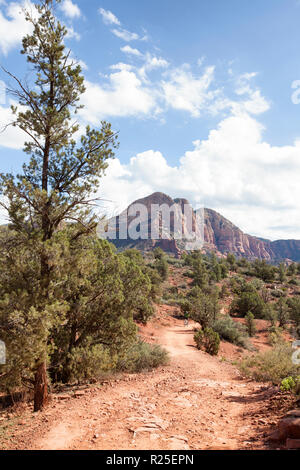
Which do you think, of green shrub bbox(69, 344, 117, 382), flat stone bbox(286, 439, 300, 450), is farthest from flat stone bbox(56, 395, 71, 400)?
flat stone bbox(286, 439, 300, 450)

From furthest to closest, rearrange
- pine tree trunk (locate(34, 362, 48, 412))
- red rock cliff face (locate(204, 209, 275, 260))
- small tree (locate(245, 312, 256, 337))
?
red rock cliff face (locate(204, 209, 275, 260))
small tree (locate(245, 312, 256, 337))
pine tree trunk (locate(34, 362, 48, 412))

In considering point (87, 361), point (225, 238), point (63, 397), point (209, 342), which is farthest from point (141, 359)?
point (225, 238)

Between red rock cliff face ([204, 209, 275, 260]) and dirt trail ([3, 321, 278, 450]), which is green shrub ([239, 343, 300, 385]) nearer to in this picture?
dirt trail ([3, 321, 278, 450])

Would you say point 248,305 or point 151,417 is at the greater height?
point 151,417

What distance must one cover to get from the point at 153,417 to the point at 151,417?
5 cm

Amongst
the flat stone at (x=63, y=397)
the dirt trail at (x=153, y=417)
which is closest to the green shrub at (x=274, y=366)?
the dirt trail at (x=153, y=417)

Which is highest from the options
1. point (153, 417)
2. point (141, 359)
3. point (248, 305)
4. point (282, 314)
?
point (153, 417)

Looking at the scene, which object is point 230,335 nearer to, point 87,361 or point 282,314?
point 282,314

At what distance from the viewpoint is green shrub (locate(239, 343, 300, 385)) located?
8719 millimetres

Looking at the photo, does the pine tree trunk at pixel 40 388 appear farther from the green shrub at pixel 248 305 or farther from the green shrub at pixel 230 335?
the green shrub at pixel 248 305

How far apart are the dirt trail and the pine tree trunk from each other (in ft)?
1.00

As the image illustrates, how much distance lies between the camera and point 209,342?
1788 centimetres

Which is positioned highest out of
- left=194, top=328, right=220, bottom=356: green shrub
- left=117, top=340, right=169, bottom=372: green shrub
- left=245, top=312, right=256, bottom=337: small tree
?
left=117, top=340, right=169, bottom=372: green shrub

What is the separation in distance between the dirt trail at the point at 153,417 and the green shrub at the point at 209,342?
291 inches
